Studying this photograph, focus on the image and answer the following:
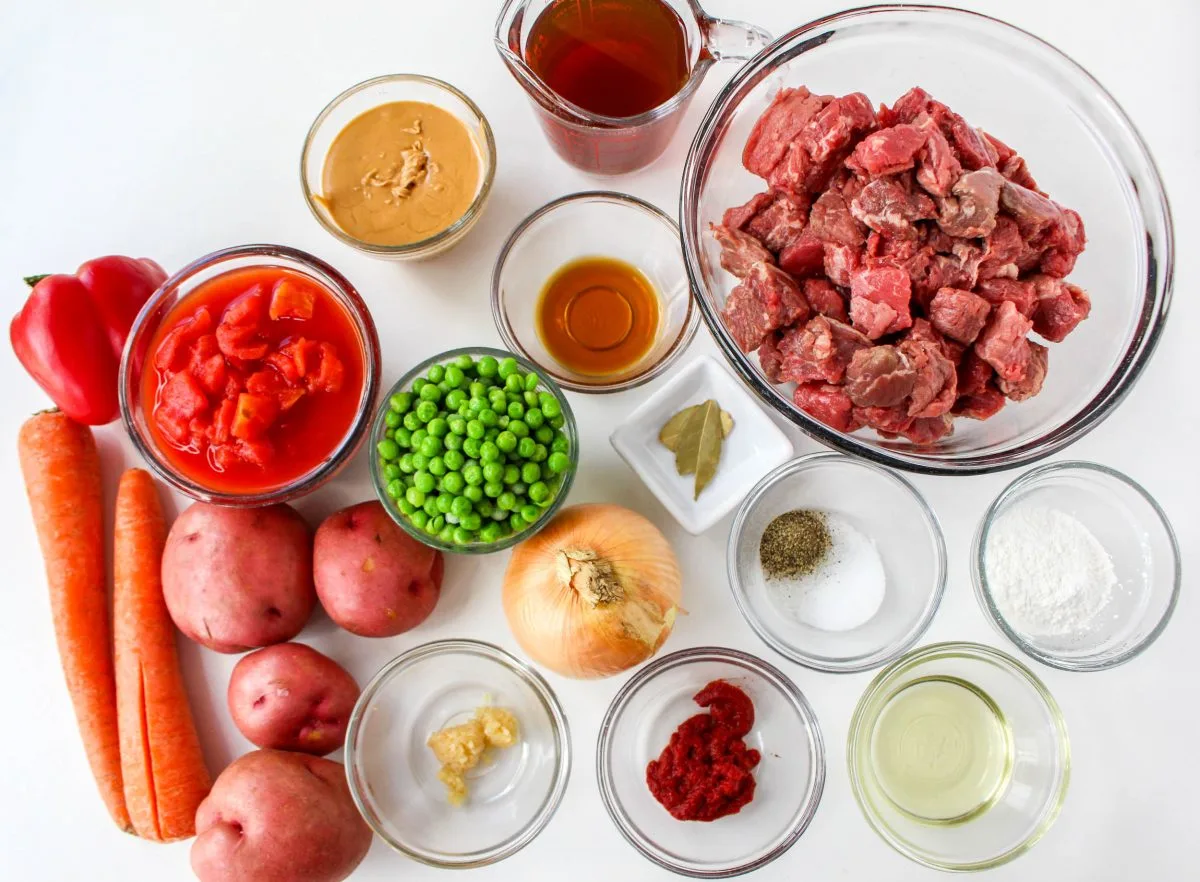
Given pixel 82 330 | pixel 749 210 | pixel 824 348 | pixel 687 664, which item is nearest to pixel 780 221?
pixel 749 210

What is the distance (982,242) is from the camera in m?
1.61

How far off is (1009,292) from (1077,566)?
3.09 feet

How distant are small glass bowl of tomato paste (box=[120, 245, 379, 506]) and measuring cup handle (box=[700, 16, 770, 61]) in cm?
101

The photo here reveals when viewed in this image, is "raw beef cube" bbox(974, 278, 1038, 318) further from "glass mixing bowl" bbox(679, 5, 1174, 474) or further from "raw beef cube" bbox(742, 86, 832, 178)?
"raw beef cube" bbox(742, 86, 832, 178)

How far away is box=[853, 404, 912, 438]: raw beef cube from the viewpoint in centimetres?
163

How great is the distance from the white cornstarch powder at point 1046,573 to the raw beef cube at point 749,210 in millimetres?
1041

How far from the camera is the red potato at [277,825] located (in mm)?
1960

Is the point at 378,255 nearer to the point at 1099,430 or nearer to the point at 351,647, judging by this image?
the point at 351,647

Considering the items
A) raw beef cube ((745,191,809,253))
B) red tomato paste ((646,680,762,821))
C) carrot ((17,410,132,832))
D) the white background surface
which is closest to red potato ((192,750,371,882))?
the white background surface

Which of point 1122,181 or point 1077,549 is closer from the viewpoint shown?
point 1122,181

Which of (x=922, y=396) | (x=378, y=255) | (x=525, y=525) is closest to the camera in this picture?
(x=922, y=396)

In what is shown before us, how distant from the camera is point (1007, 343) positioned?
1.58m

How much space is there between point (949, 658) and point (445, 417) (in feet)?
4.53

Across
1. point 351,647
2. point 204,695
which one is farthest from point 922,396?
point 204,695
